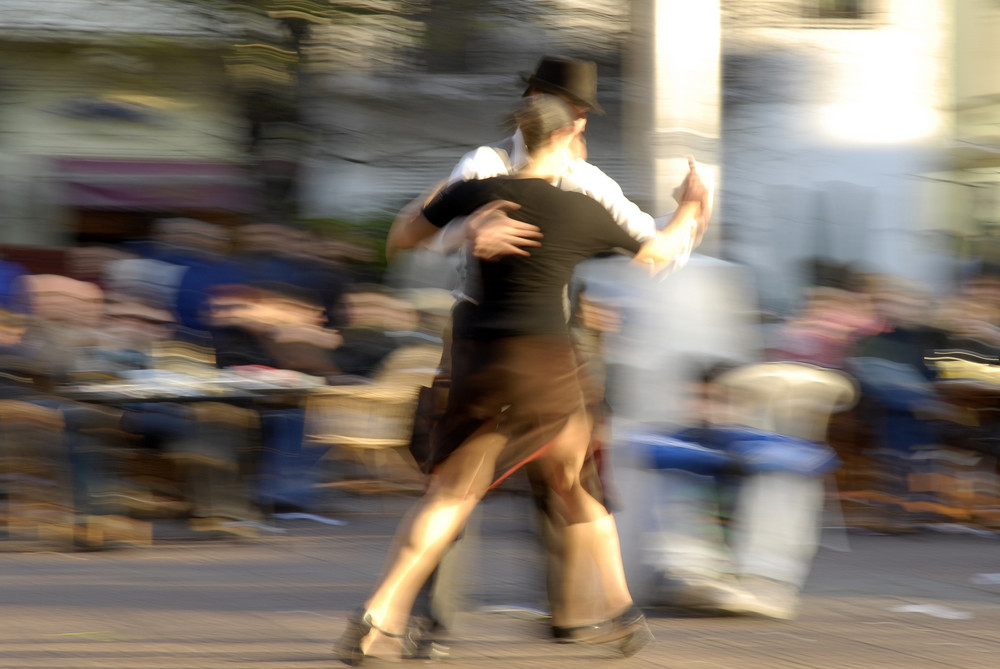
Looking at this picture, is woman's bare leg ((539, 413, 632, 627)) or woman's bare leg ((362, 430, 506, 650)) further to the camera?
woman's bare leg ((539, 413, 632, 627))

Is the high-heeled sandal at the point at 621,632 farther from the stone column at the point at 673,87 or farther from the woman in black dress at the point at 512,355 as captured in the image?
the stone column at the point at 673,87

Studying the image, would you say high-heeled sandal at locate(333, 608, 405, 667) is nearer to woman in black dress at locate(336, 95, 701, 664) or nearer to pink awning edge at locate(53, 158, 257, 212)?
woman in black dress at locate(336, 95, 701, 664)

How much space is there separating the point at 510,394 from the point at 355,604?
5.93 feet

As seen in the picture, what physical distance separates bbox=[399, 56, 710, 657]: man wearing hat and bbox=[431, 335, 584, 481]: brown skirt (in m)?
0.20

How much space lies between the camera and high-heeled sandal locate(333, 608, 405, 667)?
13.5 feet

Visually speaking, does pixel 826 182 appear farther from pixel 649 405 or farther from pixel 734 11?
pixel 649 405

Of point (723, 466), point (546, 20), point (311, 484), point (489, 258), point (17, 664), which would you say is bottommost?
point (311, 484)

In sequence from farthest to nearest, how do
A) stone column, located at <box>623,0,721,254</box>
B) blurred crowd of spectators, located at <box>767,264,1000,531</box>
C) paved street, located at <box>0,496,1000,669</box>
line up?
blurred crowd of spectators, located at <box>767,264,1000,531</box>, stone column, located at <box>623,0,721,254</box>, paved street, located at <box>0,496,1000,669</box>

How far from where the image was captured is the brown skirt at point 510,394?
425cm

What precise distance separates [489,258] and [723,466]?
5.69 feet

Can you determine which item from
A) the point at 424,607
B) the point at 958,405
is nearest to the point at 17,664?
the point at 424,607

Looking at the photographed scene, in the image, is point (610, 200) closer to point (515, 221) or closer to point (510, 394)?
point (515, 221)

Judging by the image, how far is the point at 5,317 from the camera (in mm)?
7418

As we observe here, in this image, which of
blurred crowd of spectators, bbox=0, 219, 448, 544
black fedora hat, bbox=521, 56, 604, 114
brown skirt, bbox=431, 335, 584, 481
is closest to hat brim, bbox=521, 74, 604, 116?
black fedora hat, bbox=521, 56, 604, 114
